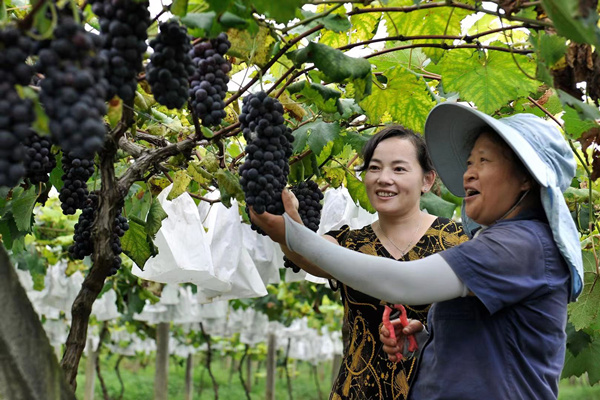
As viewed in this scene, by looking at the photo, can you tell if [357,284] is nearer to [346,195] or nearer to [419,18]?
[419,18]

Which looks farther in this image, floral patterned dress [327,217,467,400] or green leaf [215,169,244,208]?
floral patterned dress [327,217,467,400]

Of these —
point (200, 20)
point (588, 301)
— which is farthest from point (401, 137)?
point (200, 20)

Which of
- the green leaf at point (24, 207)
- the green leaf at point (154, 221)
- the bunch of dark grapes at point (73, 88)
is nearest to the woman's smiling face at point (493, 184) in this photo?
the bunch of dark grapes at point (73, 88)

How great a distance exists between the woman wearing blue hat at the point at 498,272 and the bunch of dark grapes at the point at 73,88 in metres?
0.86

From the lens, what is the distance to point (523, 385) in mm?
1823

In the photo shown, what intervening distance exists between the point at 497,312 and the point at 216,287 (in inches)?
108

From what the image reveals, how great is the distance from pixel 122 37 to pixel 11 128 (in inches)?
13.2

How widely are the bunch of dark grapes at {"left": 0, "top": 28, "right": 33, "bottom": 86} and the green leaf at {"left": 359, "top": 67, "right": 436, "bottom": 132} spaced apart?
161 centimetres

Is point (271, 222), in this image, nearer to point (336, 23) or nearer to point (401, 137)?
point (336, 23)

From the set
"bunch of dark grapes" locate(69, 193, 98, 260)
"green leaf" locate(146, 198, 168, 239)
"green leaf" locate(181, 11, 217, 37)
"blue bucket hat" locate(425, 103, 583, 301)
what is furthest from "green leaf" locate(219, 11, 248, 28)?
"green leaf" locate(146, 198, 168, 239)

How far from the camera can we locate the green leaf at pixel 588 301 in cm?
352

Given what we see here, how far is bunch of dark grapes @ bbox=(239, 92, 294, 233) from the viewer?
1.86 metres

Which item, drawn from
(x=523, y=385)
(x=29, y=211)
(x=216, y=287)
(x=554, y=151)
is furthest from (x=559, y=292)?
(x=216, y=287)

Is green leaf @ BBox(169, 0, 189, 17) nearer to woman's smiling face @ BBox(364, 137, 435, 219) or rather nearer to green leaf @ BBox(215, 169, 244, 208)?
green leaf @ BBox(215, 169, 244, 208)
